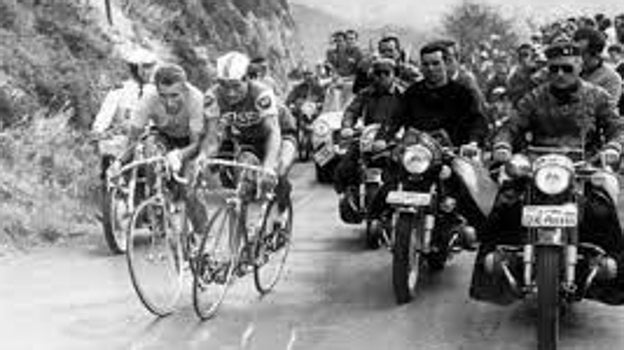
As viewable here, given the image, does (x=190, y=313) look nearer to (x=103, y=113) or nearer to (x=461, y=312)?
(x=461, y=312)

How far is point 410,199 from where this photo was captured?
9078 millimetres

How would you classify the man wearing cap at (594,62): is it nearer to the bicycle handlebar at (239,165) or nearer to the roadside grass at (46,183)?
the bicycle handlebar at (239,165)

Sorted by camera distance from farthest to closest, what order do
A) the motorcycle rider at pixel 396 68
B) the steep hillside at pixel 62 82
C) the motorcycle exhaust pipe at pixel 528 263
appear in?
the motorcycle rider at pixel 396 68 < the steep hillside at pixel 62 82 < the motorcycle exhaust pipe at pixel 528 263

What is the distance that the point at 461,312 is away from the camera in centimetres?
919

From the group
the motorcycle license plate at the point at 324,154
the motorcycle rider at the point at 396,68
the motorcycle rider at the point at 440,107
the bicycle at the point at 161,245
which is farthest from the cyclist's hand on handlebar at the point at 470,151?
the motorcycle rider at the point at 396,68

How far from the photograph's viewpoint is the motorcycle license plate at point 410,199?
→ 9.06 meters

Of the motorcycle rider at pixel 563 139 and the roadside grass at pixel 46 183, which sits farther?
the roadside grass at pixel 46 183

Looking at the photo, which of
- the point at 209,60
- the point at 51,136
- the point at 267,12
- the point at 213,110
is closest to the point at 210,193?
the point at 213,110

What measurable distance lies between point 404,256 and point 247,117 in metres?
1.71

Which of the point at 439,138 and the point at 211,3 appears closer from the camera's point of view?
the point at 439,138

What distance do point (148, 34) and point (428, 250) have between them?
43.4 feet

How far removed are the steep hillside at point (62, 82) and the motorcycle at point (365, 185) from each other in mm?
2984

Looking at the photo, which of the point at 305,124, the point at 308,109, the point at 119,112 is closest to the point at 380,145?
the point at 119,112

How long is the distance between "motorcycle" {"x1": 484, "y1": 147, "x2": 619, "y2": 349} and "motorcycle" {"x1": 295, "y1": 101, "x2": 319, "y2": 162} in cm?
1268
